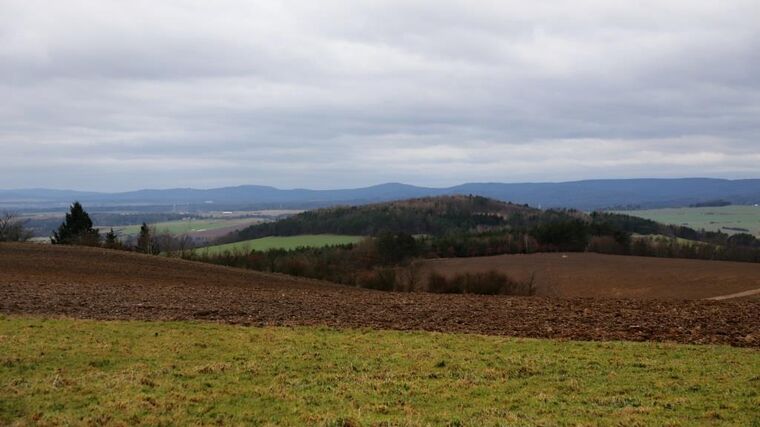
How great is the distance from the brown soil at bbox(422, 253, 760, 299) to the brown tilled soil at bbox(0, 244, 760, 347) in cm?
1875

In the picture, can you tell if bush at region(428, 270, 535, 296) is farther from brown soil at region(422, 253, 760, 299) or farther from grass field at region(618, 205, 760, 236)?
grass field at region(618, 205, 760, 236)

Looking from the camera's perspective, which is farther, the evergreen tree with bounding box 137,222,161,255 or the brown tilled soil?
the evergreen tree with bounding box 137,222,161,255

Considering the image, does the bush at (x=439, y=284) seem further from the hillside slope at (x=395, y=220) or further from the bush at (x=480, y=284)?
the hillside slope at (x=395, y=220)

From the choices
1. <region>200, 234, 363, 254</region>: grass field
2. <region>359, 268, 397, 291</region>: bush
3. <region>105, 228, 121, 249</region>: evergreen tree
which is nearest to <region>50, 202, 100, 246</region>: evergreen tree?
<region>105, 228, 121, 249</region>: evergreen tree

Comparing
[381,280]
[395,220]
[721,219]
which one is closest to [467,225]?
[395,220]

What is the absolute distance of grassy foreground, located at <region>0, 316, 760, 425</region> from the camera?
8.65 m

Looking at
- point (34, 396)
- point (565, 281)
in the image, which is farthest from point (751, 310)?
point (565, 281)

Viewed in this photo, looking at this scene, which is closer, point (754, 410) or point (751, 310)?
point (754, 410)

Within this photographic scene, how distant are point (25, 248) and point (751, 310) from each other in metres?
35.1

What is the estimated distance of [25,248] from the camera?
3575 cm

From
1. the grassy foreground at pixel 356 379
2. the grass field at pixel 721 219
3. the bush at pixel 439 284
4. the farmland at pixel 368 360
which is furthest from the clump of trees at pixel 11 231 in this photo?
the grass field at pixel 721 219

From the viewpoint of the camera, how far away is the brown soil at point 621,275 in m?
41.6

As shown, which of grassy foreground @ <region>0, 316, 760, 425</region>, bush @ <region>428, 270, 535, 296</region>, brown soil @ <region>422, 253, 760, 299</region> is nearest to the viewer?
grassy foreground @ <region>0, 316, 760, 425</region>

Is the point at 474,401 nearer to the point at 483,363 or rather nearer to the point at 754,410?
the point at 483,363
